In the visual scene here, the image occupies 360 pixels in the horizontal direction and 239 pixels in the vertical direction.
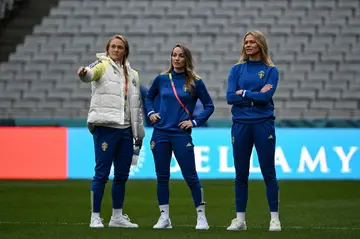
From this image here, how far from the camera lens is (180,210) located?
12953mm

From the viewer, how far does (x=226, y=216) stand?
12125mm

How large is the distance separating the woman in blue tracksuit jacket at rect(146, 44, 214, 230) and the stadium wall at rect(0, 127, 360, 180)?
856 centimetres

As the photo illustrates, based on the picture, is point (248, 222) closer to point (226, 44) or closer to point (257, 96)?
point (257, 96)

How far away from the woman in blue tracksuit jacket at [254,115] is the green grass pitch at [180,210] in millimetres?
444

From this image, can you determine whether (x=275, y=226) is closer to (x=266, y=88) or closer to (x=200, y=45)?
(x=266, y=88)

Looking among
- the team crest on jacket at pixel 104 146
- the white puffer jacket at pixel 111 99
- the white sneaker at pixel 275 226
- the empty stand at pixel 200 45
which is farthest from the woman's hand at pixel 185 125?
the empty stand at pixel 200 45

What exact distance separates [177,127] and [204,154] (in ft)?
29.0

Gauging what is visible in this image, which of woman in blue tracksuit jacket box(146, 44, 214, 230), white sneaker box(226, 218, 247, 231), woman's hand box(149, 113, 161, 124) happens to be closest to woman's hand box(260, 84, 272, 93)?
woman in blue tracksuit jacket box(146, 44, 214, 230)

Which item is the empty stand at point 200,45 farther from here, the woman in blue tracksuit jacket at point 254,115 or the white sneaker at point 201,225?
the woman in blue tracksuit jacket at point 254,115

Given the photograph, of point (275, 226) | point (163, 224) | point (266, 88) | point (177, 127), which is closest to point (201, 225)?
point (163, 224)

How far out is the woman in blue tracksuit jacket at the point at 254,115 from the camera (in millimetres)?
9828

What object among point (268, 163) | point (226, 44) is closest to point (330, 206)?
point (268, 163)

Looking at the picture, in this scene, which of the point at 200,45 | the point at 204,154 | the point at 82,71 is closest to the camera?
the point at 82,71

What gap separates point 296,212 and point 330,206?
1038 mm
